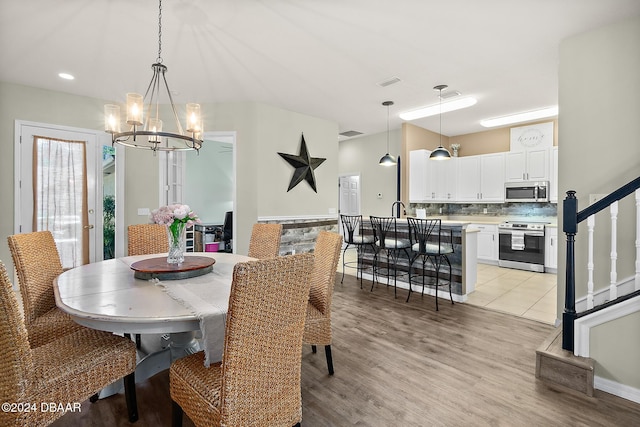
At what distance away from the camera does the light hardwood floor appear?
1786 mm

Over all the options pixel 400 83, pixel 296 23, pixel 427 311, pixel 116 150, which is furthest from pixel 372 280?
pixel 116 150

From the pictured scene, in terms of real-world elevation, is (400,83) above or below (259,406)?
above

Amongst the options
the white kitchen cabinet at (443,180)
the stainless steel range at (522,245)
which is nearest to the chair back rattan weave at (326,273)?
the stainless steel range at (522,245)

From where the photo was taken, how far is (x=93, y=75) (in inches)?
146

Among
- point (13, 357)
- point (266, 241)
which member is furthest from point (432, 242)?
point (13, 357)

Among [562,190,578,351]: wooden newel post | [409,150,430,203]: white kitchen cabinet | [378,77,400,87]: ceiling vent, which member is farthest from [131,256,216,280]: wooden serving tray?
[409,150,430,203]: white kitchen cabinet

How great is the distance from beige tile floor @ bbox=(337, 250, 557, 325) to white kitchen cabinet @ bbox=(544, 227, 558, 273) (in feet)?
0.55

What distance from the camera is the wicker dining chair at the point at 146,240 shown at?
3.03 meters

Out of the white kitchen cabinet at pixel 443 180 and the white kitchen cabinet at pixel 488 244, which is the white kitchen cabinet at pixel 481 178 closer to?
the white kitchen cabinet at pixel 443 180

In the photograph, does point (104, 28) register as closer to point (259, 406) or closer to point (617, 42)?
point (259, 406)

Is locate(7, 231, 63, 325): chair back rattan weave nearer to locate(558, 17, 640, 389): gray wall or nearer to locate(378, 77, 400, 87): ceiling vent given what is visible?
locate(378, 77, 400, 87): ceiling vent

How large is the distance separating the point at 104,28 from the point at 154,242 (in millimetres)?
1933

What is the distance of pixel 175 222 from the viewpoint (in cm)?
222

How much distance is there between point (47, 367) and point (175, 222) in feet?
3.46
